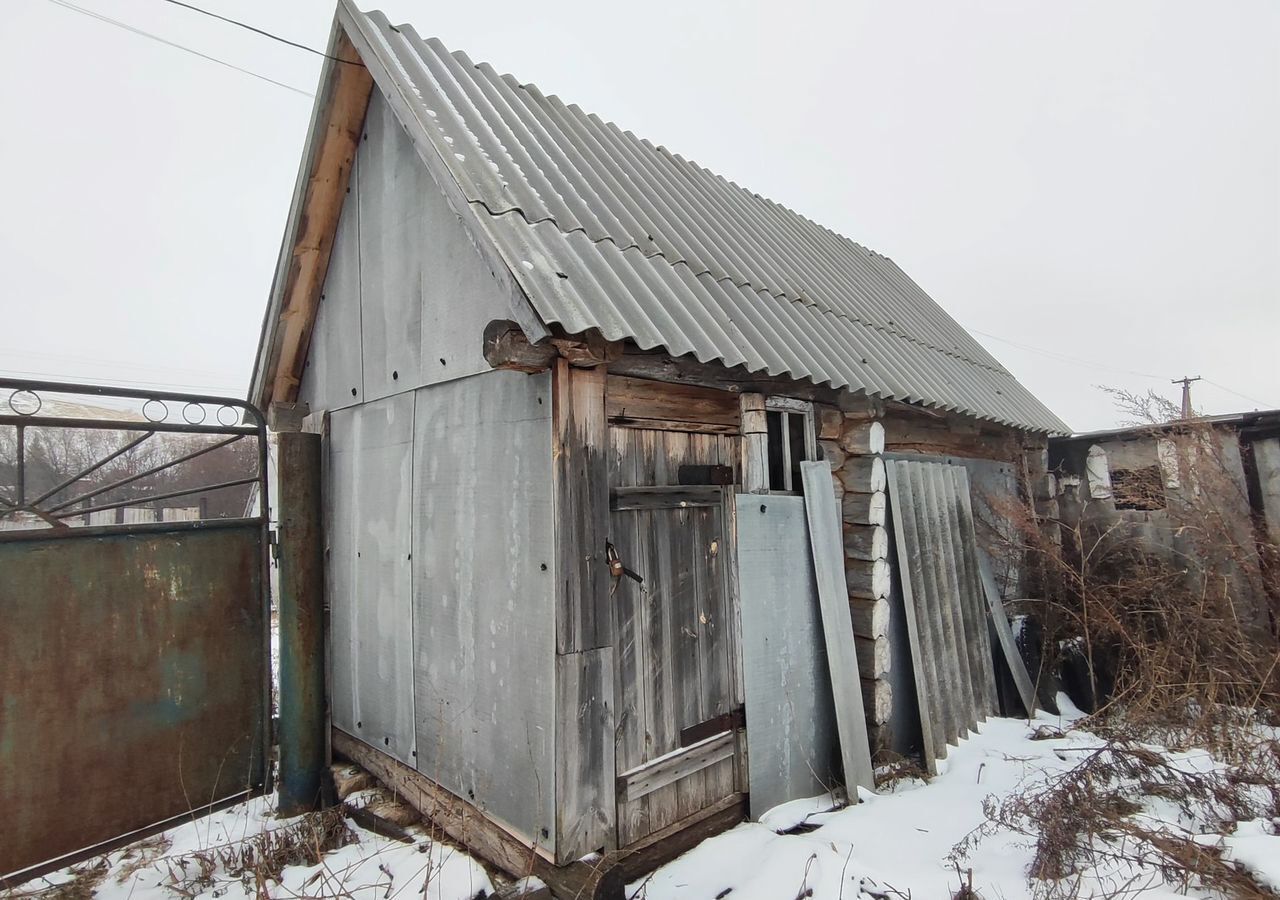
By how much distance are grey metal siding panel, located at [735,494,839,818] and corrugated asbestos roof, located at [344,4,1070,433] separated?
1.09 m

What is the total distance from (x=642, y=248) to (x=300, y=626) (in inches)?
152

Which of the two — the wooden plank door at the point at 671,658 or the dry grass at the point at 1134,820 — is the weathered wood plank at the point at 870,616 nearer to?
the dry grass at the point at 1134,820

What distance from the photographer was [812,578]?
4.79m

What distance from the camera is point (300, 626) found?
5.19 metres

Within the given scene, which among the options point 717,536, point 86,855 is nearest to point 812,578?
point 717,536

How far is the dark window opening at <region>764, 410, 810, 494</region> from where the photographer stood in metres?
4.81

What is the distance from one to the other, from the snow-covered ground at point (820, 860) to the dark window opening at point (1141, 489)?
12.9ft

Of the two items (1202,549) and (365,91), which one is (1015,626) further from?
(365,91)

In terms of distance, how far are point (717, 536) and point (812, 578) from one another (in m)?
0.99

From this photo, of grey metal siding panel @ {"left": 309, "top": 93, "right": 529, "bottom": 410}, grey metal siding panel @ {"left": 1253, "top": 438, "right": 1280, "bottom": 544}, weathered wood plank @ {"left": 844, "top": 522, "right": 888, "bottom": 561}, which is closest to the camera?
grey metal siding panel @ {"left": 309, "top": 93, "right": 529, "bottom": 410}

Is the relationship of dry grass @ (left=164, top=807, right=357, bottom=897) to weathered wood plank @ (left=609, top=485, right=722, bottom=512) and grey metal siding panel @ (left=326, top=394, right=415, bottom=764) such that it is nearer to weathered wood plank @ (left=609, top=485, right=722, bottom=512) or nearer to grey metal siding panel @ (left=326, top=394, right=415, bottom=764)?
grey metal siding panel @ (left=326, top=394, right=415, bottom=764)

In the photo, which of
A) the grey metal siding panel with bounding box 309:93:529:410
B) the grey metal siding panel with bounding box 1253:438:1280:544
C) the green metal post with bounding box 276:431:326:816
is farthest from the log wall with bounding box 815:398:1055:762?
the grey metal siding panel with bounding box 1253:438:1280:544

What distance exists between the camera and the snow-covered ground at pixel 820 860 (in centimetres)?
335

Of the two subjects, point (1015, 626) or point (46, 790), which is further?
point (1015, 626)
